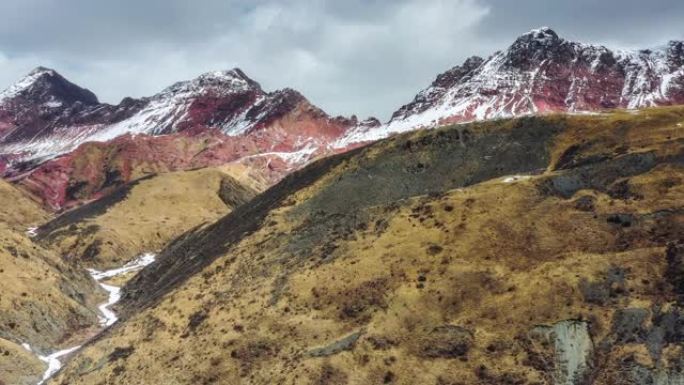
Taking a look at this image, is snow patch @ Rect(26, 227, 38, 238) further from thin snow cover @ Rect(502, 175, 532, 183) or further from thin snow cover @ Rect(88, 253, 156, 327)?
thin snow cover @ Rect(502, 175, 532, 183)

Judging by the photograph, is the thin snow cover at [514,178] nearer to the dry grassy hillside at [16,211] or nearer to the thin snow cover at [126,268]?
the thin snow cover at [126,268]

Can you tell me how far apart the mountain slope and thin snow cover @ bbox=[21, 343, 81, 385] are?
5.11 metres

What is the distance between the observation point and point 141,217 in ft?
532

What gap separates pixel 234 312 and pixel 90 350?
611 inches

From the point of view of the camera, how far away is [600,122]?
91312 millimetres

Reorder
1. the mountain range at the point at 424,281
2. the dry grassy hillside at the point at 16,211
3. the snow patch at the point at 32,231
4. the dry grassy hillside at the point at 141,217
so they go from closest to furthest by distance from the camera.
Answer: the mountain range at the point at 424,281
the dry grassy hillside at the point at 141,217
the snow patch at the point at 32,231
the dry grassy hillside at the point at 16,211

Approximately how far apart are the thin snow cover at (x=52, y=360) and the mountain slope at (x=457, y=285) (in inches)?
201

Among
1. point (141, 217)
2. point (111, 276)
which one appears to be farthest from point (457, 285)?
point (141, 217)

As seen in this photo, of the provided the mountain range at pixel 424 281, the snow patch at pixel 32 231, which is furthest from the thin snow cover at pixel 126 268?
the snow patch at pixel 32 231

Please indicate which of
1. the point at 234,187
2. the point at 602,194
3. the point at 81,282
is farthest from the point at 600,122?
the point at 234,187

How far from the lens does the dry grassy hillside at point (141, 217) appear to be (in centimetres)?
14200

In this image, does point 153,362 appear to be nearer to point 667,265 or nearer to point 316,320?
point 316,320

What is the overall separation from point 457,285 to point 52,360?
46.4 metres

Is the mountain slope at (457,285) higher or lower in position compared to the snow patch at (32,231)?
lower
